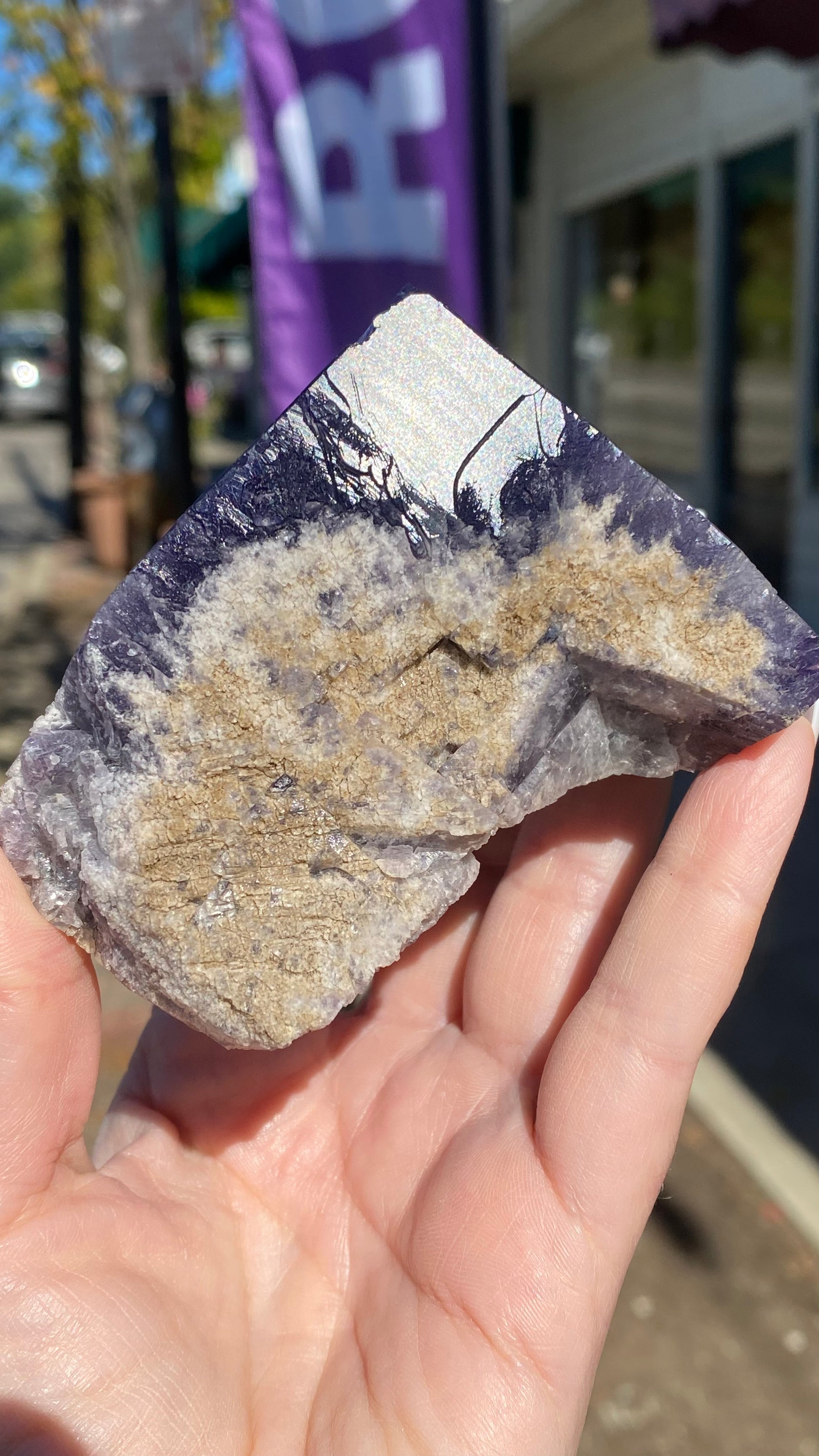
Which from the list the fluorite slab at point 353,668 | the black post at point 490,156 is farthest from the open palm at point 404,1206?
the black post at point 490,156

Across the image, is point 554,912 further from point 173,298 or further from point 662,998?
point 173,298

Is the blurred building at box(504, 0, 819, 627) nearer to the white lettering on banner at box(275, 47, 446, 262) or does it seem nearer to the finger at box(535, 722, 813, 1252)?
the white lettering on banner at box(275, 47, 446, 262)

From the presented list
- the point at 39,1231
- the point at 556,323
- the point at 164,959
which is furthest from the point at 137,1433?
the point at 556,323

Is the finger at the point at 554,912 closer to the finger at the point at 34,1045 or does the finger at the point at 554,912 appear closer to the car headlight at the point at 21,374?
the finger at the point at 34,1045

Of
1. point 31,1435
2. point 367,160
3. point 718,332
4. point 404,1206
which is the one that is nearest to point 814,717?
point 404,1206

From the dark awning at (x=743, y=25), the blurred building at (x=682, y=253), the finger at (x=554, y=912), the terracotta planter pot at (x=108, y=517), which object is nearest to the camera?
the finger at (x=554, y=912)

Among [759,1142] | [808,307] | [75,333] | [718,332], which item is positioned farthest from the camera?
[75,333]

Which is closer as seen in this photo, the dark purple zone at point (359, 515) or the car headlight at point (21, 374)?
the dark purple zone at point (359, 515)
